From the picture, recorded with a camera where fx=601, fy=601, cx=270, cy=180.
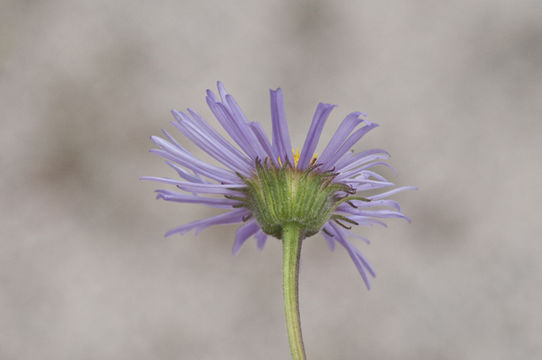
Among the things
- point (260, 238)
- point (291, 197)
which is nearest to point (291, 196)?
point (291, 197)

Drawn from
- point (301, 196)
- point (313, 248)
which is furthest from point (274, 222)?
point (313, 248)

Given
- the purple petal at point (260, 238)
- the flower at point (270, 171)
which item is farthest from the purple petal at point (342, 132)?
the purple petal at point (260, 238)

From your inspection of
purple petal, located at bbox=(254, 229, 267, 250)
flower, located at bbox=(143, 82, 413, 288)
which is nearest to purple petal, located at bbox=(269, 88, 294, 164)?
A: flower, located at bbox=(143, 82, 413, 288)

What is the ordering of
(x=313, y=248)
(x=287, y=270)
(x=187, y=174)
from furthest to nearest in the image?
1. (x=313, y=248)
2. (x=187, y=174)
3. (x=287, y=270)

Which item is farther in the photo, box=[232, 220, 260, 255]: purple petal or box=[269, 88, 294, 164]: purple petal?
box=[232, 220, 260, 255]: purple petal

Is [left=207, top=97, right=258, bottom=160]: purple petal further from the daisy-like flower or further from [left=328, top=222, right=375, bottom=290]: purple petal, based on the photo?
[left=328, top=222, right=375, bottom=290]: purple petal

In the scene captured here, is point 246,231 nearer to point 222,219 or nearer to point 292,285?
point 222,219

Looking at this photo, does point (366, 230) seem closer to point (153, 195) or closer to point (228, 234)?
point (228, 234)
